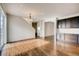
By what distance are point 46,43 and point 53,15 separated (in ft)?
3.43

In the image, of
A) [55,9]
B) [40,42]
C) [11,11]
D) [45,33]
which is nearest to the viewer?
[11,11]

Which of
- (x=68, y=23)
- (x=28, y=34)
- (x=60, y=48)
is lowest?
(x=60, y=48)

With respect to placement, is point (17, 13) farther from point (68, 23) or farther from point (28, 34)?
point (68, 23)

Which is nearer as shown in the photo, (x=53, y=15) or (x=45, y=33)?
(x=53, y=15)

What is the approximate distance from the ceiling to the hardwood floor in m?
0.87

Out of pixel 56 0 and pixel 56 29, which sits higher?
pixel 56 0

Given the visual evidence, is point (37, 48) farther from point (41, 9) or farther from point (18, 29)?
point (41, 9)

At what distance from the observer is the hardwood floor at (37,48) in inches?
115

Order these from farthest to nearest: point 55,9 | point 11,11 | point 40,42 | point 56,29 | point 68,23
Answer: point 68,23 < point 56,29 < point 40,42 < point 55,9 < point 11,11

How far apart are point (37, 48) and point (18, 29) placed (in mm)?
904

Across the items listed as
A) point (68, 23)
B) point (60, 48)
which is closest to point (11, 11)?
point (60, 48)

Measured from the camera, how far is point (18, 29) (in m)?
3.18

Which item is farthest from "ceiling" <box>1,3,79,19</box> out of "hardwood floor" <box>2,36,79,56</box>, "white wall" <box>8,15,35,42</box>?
"hardwood floor" <box>2,36,79,56</box>

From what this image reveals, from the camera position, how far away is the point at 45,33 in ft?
13.4
